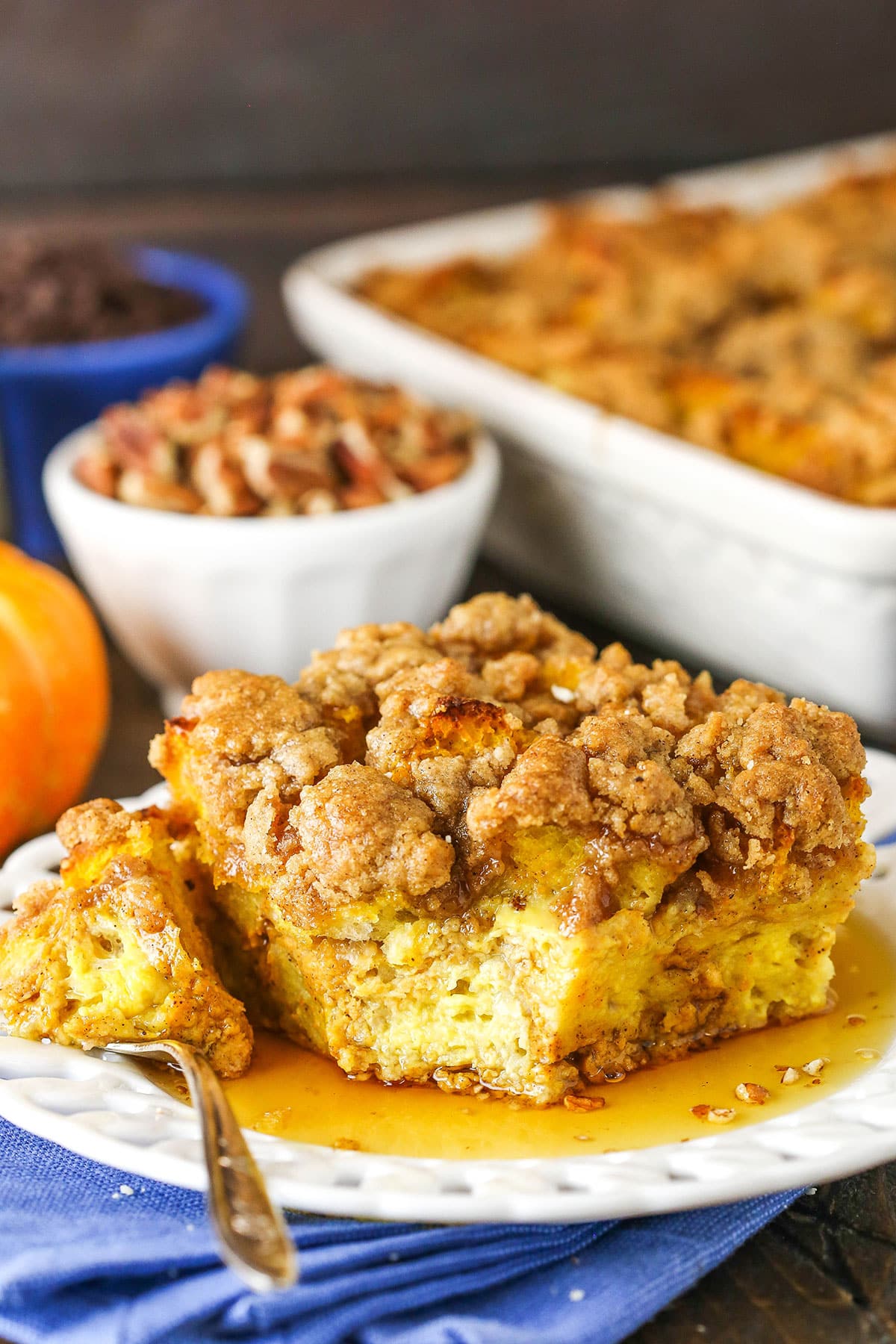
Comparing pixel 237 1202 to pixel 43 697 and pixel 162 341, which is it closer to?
pixel 43 697

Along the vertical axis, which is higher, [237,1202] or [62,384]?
[237,1202]

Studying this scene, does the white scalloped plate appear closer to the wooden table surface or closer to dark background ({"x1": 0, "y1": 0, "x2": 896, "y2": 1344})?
the wooden table surface

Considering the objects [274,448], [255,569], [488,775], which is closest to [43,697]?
[255,569]

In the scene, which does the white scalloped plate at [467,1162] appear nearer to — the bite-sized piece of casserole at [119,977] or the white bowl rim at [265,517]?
the bite-sized piece of casserole at [119,977]

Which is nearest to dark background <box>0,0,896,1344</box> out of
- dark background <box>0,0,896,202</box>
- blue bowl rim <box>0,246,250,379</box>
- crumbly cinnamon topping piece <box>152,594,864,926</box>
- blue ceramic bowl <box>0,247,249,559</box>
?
dark background <box>0,0,896,202</box>

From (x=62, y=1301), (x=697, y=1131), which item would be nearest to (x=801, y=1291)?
(x=697, y=1131)
